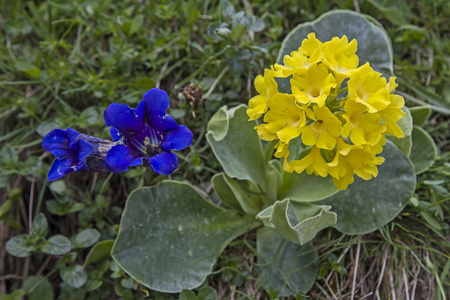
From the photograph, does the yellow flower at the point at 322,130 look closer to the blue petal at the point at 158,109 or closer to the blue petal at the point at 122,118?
the blue petal at the point at 158,109

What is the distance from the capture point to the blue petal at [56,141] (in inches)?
52.7

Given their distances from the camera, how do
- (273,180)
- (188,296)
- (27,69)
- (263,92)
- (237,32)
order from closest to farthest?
(263,92)
(188,296)
(273,180)
(237,32)
(27,69)

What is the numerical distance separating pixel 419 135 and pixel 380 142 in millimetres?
513

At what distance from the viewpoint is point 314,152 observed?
4.11 feet

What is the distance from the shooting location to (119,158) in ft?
4.14

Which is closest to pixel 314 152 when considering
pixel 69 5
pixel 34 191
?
pixel 34 191

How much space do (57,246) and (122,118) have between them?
632 millimetres

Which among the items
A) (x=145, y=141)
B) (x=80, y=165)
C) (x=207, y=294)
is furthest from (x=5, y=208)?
(x=207, y=294)

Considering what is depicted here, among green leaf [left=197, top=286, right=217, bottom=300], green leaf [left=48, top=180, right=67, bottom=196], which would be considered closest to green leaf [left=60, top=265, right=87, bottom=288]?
green leaf [left=48, top=180, right=67, bottom=196]

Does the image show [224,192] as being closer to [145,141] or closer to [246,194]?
[246,194]

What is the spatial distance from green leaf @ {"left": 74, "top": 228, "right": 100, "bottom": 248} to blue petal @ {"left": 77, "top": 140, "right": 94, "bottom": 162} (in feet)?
1.57

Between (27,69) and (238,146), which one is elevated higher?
(27,69)

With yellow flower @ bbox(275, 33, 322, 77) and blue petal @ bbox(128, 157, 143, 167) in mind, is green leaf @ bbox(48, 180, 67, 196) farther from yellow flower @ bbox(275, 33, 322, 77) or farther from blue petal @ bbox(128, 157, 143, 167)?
yellow flower @ bbox(275, 33, 322, 77)

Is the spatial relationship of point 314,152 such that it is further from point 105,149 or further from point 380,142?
point 105,149
